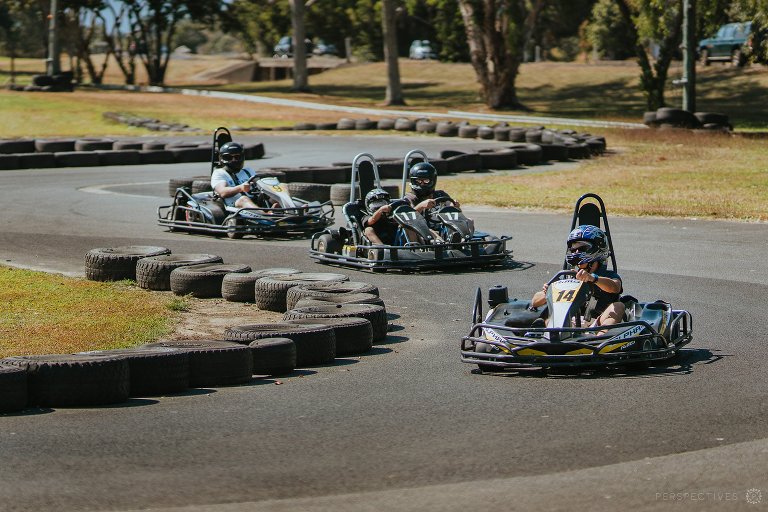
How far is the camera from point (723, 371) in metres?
8.18

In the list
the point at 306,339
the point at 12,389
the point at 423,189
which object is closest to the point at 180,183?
the point at 423,189

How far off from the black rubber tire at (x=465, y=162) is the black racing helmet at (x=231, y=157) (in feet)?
29.4

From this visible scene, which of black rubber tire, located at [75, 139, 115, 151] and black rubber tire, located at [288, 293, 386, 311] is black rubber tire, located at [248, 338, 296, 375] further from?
black rubber tire, located at [75, 139, 115, 151]

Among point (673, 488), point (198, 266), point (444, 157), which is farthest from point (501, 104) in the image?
point (673, 488)

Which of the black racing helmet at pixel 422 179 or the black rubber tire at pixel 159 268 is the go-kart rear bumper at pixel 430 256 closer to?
the black racing helmet at pixel 422 179

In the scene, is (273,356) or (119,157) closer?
(273,356)

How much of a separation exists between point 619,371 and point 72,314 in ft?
16.4

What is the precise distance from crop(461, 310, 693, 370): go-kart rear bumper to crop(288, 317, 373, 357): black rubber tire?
39.7 inches

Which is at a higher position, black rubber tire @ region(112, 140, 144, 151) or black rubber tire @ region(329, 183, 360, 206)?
black rubber tire @ region(112, 140, 144, 151)

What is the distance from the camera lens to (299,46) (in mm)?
53625

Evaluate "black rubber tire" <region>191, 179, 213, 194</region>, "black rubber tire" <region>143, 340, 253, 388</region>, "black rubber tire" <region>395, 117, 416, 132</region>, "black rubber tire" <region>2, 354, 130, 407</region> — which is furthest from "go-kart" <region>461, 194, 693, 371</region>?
"black rubber tire" <region>395, 117, 416, 132</region>

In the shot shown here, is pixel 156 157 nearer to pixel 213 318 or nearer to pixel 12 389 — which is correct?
pixel 213 318

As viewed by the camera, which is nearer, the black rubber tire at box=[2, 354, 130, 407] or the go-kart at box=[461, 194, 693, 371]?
the black rubber tire at box=[2, 354, 130, 407]

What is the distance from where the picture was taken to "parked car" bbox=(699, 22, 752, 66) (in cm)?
5291
